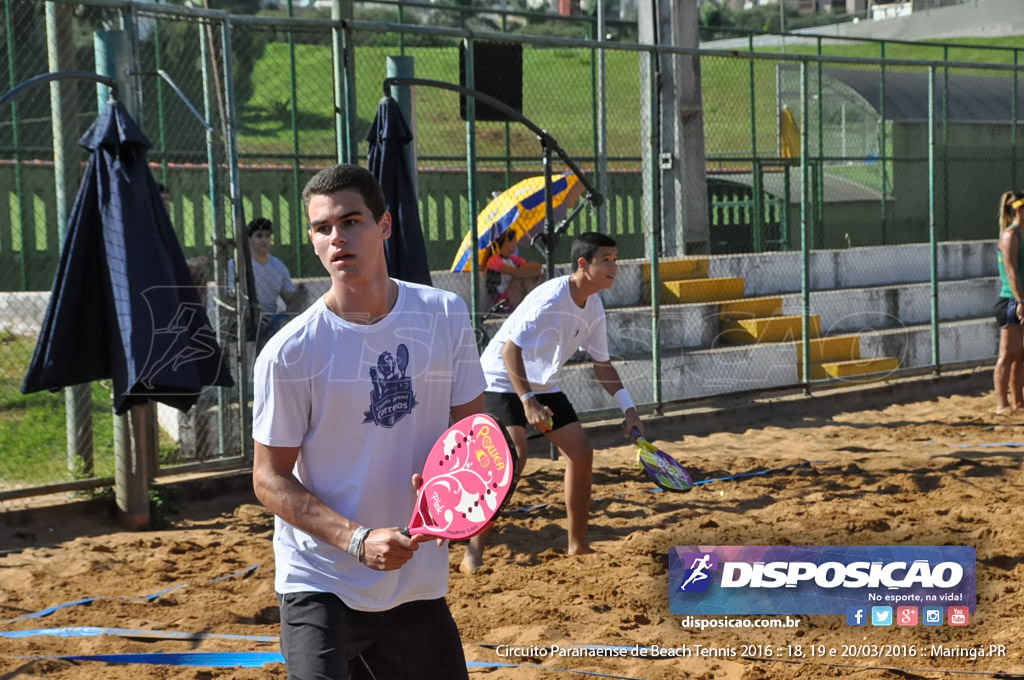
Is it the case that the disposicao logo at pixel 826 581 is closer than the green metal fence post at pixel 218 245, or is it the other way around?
the disposicao logo at pixel 826 581

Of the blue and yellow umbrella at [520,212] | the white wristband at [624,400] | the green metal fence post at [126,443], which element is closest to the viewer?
the white wristband at [624,400]

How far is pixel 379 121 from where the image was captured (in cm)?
796

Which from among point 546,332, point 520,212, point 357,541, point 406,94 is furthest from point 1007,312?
point 357,541

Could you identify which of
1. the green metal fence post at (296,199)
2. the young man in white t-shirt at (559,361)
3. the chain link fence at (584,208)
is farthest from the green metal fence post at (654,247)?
the green metal fence post at (296,199)

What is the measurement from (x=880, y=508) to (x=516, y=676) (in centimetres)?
364

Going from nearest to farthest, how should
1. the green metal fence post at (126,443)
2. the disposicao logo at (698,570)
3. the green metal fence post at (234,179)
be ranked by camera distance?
1. the disposicao logo at (698,570)
2. the green metal fence post at (126,443)
3. the green metal fence post at (234,179)

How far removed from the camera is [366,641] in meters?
3.07

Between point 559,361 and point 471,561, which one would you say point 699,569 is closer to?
point 471,561

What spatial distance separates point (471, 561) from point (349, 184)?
12.7 ft

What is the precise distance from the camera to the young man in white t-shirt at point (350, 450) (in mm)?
3020

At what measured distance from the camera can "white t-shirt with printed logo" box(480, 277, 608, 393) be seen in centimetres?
662

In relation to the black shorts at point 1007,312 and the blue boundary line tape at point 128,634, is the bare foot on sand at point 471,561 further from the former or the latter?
the black shorts at point 1007,312

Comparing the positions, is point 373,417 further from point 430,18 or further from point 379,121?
point 430,18

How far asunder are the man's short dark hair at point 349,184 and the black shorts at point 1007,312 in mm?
9261
